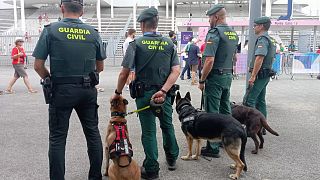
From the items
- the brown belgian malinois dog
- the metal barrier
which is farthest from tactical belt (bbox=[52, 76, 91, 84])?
the metal barrier

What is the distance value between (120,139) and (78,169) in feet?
4.24

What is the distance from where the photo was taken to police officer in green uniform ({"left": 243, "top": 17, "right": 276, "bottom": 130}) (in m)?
5.25

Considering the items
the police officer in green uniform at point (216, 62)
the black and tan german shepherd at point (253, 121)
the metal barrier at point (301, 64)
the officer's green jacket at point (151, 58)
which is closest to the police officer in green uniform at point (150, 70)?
the officer's green jacket at point (151, 58)

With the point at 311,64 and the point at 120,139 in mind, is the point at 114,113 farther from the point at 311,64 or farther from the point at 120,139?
the point at 311,64

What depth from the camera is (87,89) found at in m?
3.34

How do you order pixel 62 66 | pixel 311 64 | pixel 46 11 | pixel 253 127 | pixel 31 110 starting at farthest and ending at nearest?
pixel 46 11, pixel 311 64, pixel 31 110, pixel 253 127, pixel 62 66

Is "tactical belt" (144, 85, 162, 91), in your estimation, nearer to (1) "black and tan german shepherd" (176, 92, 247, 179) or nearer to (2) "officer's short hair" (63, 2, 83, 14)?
(1) "black and tan german shepherd" (176, 92, 247, 179)

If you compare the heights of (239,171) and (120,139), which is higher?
(120,139)

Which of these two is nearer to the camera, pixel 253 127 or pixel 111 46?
pixel 253 127

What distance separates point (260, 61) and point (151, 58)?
234 cm

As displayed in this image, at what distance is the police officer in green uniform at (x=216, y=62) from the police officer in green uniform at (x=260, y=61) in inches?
34.2

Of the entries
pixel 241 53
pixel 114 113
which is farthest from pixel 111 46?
pixel 114 113

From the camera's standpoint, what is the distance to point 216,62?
4500mm

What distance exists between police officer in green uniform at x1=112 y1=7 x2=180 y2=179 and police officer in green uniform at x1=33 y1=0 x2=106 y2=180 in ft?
1.43
